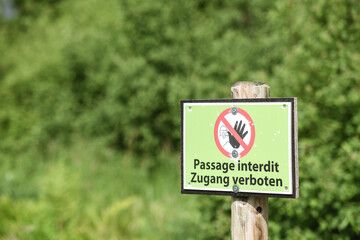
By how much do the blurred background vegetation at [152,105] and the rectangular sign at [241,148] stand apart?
6.03 feet

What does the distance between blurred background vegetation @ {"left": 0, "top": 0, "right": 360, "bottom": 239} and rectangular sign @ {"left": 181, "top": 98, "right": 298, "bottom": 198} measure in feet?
6.03

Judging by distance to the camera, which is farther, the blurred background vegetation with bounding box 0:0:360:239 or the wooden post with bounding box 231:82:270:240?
the blurred background vegetation with bounding box 0:0:360:239

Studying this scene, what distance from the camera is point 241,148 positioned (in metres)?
2.36

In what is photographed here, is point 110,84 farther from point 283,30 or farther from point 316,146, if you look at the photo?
point 316,146

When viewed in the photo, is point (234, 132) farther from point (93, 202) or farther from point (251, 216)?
point (93, 202)

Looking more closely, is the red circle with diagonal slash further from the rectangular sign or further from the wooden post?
the wooden post

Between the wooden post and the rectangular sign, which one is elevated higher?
the rectangular sign

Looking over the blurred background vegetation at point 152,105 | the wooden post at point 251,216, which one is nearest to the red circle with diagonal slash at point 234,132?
the wooden post at point 251,216

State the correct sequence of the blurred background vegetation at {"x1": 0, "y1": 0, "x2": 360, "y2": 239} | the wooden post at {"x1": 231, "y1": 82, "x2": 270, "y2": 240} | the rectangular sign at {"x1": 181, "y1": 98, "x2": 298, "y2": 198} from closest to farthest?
the rectangular sign at {"x1": 181, "y1": 98, "x2": 298, "y2": 198} < the wooden post at {"x1": 231, "y1": 82, "x2": 270, "y2": 240} < the blurred background vegetation at {"x1": 0, "y1": 0, "x2": 360, "y2": 239}

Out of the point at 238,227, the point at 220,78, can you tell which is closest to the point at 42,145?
the point at 220,78

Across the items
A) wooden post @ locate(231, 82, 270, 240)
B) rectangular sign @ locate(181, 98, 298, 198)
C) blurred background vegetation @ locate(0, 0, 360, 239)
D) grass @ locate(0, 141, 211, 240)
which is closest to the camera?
rectangular sign @ locate(181, 98, 298, 198)

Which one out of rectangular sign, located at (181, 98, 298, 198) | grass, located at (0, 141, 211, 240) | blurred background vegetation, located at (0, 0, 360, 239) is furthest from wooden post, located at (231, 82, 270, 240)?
grass, located at (0, 141, 211, 240)

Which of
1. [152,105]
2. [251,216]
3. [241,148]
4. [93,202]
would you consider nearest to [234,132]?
[241,148]

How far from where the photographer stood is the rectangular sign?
7.48 feet
